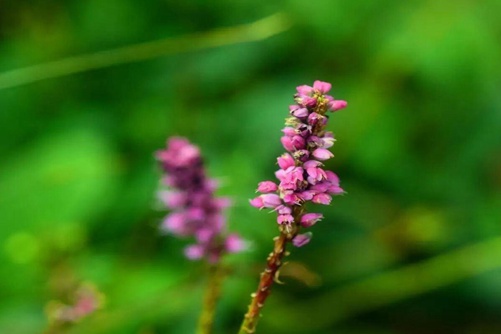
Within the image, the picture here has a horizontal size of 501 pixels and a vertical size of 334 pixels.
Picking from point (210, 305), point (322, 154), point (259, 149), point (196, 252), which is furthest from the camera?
point (259, 149)

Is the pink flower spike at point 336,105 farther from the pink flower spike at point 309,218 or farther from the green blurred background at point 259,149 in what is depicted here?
the green blurred background at point 259,149

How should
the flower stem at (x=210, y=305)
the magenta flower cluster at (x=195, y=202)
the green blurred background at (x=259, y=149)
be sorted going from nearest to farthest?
the flower stem at (x=210, y=305) → the magenta flower cluster at (x=195, y=202) → the green blurred background at (x=259, y=149)

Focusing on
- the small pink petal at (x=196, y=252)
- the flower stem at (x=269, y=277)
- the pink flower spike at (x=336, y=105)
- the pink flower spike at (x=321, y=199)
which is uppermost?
the small pink petal at (x=196, y=252)

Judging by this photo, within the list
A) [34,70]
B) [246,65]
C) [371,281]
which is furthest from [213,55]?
[371,281]

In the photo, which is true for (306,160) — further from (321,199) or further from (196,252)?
(196,252)

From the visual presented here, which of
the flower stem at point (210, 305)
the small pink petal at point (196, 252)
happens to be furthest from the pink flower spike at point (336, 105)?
the small pink petal at point (196, 252)

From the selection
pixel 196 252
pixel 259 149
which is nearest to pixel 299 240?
pixel 196 252
